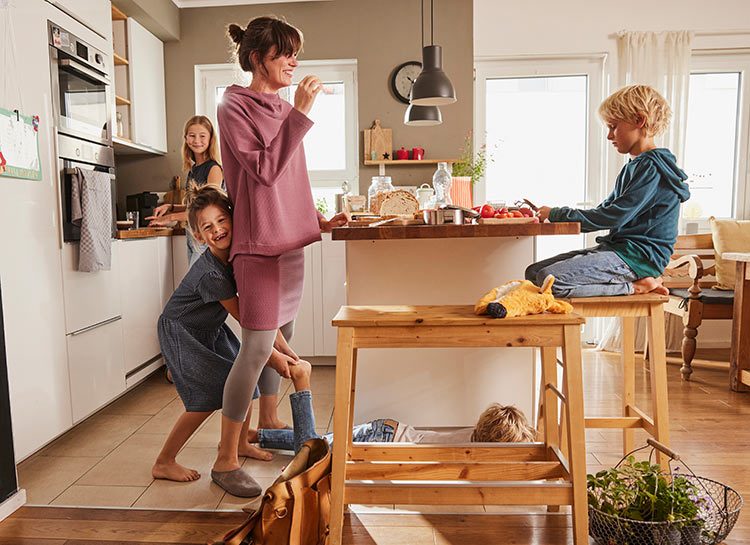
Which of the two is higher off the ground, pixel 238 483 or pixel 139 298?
pixel 139 298

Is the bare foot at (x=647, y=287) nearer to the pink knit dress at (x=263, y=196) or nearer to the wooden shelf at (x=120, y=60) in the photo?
the pink knit dress at (x=263, y=196)

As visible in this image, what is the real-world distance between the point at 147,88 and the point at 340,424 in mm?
3242

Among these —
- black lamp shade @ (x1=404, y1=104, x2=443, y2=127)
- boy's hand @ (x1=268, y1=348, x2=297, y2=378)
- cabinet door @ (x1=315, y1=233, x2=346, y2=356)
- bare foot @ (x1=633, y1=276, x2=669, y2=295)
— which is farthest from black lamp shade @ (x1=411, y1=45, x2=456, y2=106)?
boy's hand @ (x1=268, y1=348, x2=297, y2=378)

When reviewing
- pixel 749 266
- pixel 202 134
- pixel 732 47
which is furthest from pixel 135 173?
pixel 732 47

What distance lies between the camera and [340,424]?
147 cm

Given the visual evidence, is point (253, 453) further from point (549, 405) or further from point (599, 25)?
point (599, 25)

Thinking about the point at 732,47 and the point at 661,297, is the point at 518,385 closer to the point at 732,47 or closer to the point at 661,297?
the point at 661,297

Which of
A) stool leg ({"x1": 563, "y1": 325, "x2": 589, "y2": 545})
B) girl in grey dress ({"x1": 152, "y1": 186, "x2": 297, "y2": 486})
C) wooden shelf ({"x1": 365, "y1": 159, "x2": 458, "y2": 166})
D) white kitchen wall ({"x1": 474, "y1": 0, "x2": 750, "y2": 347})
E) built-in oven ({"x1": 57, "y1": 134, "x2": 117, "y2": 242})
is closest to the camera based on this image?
stool leg ({"x1": 563, "y1": 325, "x2": 589, "y2": 545})

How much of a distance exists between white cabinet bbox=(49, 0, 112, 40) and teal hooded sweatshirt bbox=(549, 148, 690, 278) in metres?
2.24

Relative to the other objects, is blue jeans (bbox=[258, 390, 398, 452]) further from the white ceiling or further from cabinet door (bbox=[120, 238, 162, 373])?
the white ceiling

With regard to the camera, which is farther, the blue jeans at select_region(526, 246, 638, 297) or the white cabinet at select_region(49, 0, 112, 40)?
the white cabinet at select_region(49, 0, 112, 40)

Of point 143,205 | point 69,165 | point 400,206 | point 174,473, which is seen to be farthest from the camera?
point 143,205

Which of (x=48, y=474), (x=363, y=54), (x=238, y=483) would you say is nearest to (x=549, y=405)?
(x=238, y=483)

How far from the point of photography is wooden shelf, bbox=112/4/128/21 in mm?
3564
